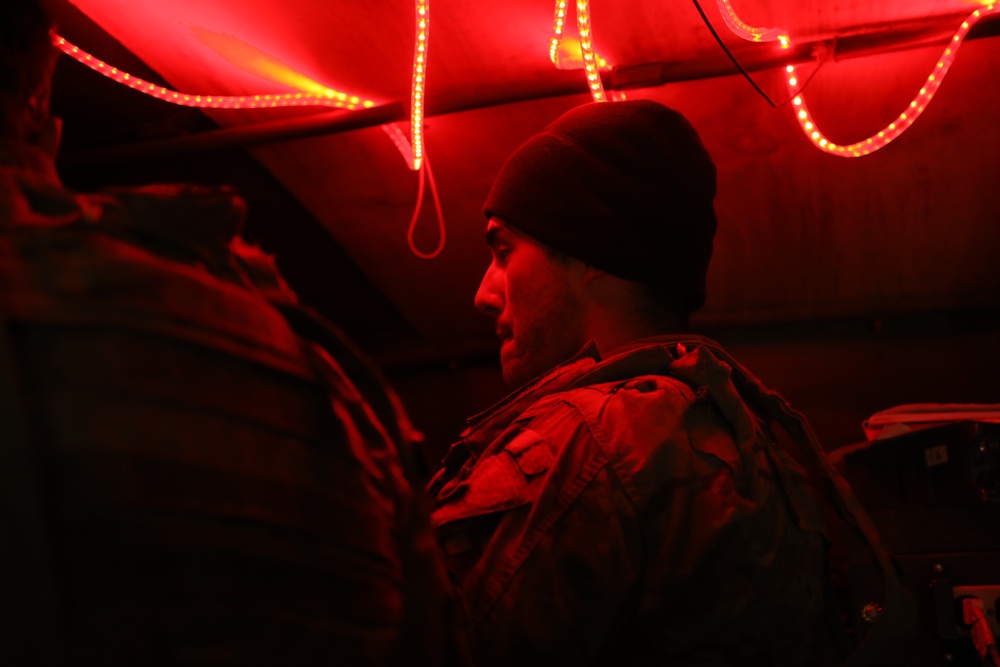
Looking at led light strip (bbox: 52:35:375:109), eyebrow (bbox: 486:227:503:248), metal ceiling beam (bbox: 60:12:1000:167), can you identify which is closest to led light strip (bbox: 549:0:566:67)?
metal ceiling beam (bbox: 60:12:1000:167)

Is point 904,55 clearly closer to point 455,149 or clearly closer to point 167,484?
point 455,149

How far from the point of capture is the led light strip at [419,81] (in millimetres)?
2109

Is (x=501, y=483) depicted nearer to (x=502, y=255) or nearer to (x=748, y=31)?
(x=502, y=255)

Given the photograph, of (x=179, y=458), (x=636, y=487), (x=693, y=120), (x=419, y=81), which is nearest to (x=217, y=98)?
(x=419, y=81)

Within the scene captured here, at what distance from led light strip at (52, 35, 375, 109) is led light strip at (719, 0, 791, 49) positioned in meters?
1.03

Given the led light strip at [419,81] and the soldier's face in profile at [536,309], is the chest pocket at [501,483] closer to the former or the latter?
the soldier's face in profile at [536,309]

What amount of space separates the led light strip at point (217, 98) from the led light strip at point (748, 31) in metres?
1.03

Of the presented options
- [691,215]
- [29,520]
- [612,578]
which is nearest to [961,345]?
[691,215]

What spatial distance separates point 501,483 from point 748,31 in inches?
55.8

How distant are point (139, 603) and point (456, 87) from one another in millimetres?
2138

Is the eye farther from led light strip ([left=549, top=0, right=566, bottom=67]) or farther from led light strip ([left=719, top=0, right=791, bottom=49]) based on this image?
led light strip ([left=719, top=0, right=791, bottom=49])

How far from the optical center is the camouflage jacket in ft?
3.63

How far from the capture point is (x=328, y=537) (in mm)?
676

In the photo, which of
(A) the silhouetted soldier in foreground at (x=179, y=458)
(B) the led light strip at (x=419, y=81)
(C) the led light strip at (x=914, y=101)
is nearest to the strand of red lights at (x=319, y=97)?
(B) the led light strip at (x=419, y=81)
